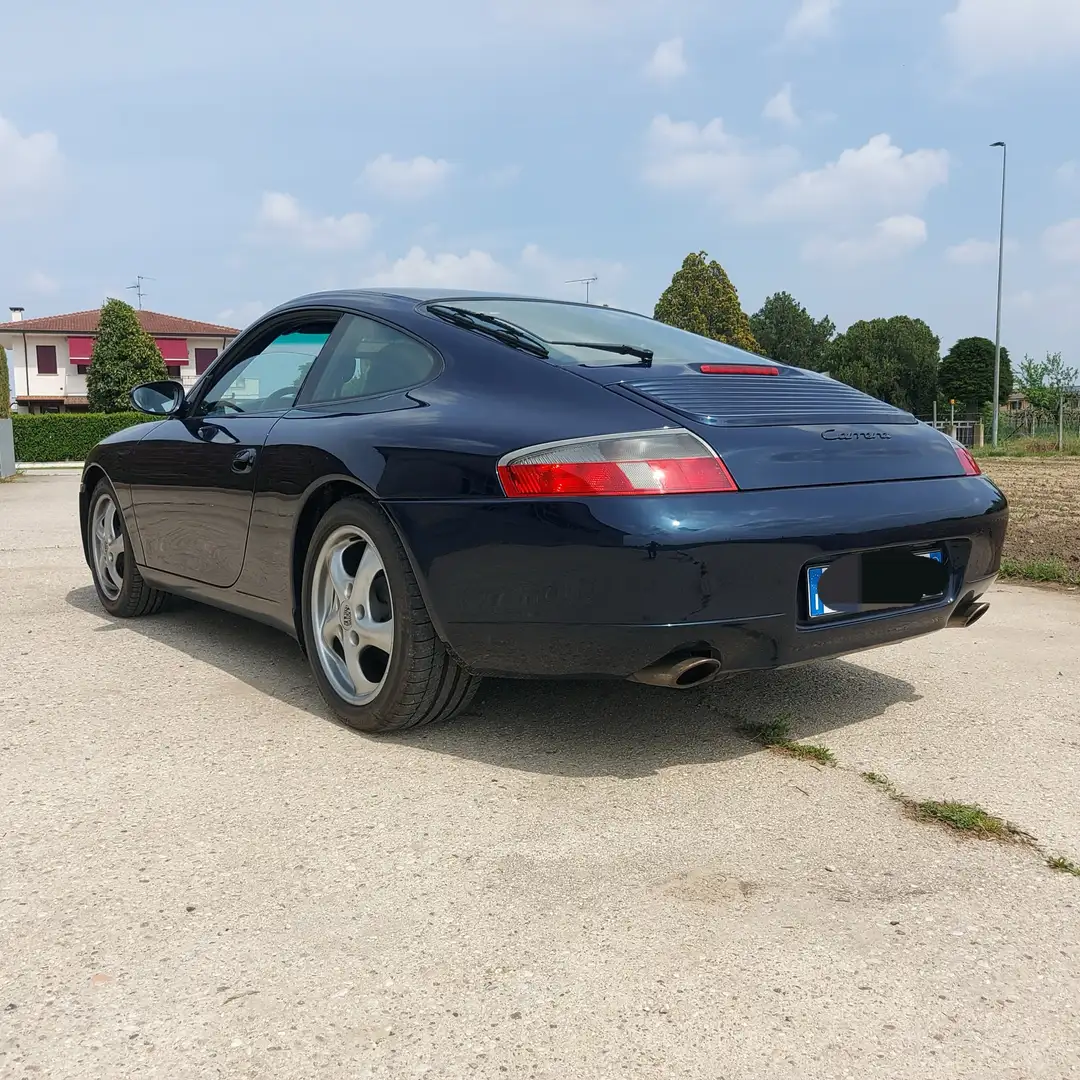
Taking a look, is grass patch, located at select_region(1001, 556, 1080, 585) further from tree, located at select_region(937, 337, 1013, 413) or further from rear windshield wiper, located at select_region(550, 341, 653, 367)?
tree, located at select_region(937, 337, 1013, 413)

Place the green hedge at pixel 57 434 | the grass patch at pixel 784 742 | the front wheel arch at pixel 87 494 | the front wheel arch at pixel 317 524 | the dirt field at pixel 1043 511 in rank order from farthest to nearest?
1. the green hedge at pixel 57 434
2. the dirt field at pixel 1043 511
3. the front wheel arch at pixel 87 494
4. the grass patch at pixel 784 742
5. the front wheel arch at pixel 317 524

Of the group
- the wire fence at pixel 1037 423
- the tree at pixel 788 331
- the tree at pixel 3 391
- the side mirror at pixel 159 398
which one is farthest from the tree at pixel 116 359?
the tree at pixel 788 331

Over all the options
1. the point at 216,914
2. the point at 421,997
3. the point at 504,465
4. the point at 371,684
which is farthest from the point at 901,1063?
the point at 371,684

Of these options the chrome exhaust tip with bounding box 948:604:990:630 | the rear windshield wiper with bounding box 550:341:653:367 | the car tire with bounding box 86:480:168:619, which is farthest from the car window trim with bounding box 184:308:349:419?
the chrome exhaust tip with bounding box 948:604:990:630

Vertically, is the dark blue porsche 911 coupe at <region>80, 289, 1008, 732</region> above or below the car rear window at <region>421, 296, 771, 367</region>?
below

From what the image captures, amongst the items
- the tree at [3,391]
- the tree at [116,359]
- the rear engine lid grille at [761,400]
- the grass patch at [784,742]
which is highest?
the tree at [116,359]

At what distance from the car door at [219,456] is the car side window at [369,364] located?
13 cm

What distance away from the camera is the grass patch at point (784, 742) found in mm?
3006

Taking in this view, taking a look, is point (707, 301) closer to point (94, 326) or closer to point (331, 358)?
point (94, 326)

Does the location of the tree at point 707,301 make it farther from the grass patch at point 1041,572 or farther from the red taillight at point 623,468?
the red taillight at point 623,468

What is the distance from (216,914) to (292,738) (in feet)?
3.59

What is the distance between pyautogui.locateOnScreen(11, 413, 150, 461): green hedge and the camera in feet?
98.9

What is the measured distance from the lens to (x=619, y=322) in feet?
12.3

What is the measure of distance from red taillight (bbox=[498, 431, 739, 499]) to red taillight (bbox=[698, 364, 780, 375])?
553 mm
